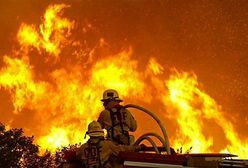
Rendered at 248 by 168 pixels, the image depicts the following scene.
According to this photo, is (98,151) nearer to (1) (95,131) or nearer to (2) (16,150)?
(1) (95,131)

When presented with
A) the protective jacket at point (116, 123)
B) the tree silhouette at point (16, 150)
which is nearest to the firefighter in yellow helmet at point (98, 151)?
the protective jacket at point (116, 123)

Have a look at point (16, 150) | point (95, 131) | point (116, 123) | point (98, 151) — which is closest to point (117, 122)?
point (116, 123)

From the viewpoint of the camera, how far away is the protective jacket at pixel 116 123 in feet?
28.4

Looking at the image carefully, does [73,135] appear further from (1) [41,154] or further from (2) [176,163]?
(2) [176,163]

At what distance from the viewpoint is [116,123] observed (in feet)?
28.5

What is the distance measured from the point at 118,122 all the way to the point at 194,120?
122ft

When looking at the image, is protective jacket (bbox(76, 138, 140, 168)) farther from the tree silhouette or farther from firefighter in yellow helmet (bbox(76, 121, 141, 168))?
the tree silhouette

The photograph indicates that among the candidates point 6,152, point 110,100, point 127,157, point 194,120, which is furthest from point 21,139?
point 127,157

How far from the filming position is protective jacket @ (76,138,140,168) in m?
7.57

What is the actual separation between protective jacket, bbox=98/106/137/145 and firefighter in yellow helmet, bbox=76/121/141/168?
0.91m

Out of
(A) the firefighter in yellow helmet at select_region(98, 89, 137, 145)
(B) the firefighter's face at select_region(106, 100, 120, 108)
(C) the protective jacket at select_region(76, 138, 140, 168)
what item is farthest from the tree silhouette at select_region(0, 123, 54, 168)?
(C) the protective jacket at select_region(76, 138, 140, 168)

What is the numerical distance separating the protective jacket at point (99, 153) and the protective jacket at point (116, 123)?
0.99m

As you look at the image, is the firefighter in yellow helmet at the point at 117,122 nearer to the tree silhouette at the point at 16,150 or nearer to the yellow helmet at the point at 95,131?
the yellow helmet at the point at 95,131

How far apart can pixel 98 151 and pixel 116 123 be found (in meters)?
1.17
